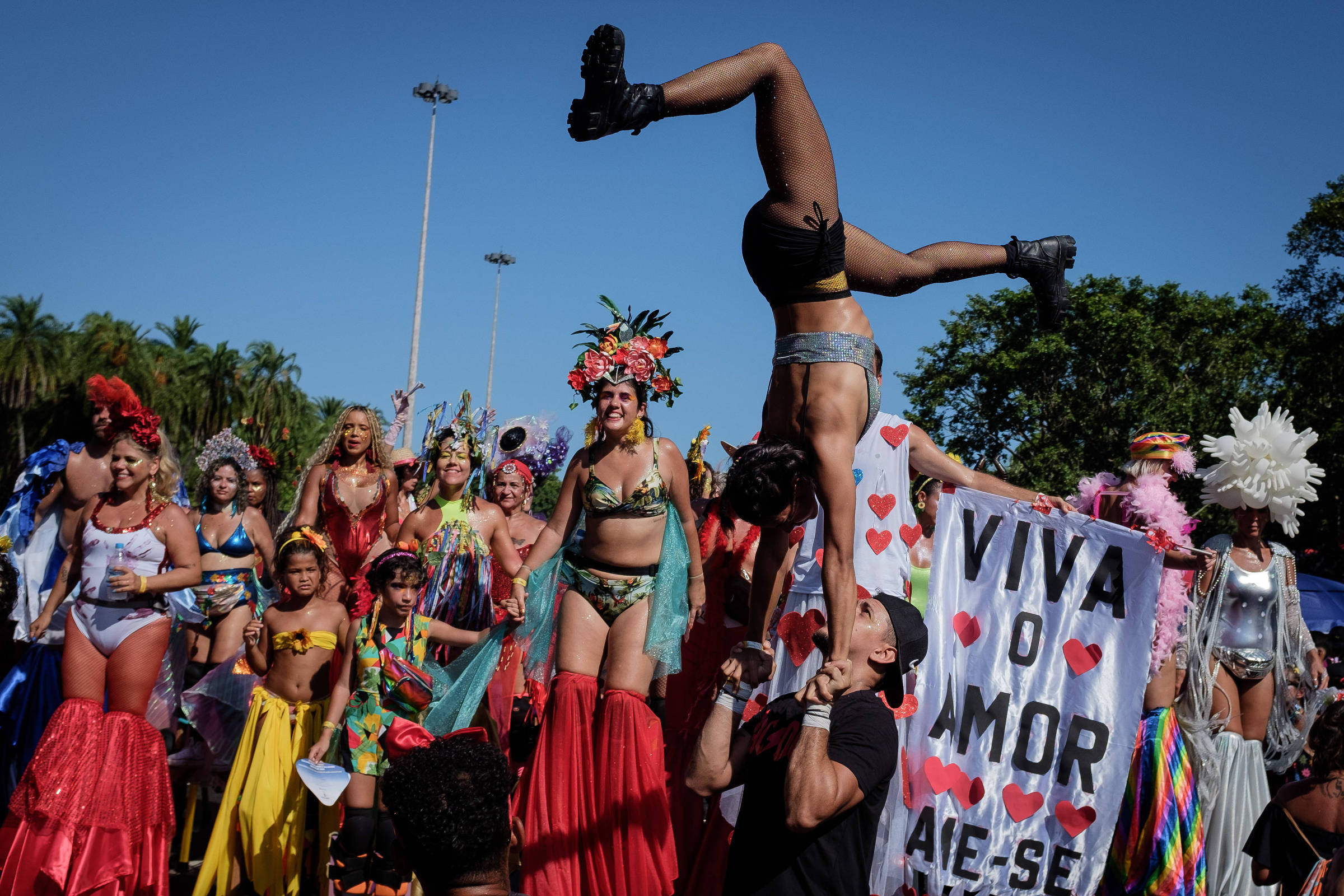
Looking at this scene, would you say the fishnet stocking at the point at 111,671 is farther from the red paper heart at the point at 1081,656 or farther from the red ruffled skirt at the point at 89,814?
the red paper heart at the point at 1081,656

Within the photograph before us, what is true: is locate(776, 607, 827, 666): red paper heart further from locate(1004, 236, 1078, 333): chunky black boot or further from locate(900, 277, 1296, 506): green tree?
locate(900, 277, 1296, 506): green tree

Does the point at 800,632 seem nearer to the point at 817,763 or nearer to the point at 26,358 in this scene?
the point at 817,763

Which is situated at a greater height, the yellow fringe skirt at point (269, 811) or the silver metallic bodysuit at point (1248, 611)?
the silver metallic bodysuit at point (1248, 611)

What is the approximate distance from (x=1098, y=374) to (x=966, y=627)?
80.4 ft

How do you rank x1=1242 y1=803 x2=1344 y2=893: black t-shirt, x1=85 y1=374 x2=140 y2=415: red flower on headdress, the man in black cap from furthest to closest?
x1=85 y1=374 x2=140 y2=415: red flower on headdress → x1=1242 y1=803 x2=1344 y2=893: black t-shirt → the man in black cap

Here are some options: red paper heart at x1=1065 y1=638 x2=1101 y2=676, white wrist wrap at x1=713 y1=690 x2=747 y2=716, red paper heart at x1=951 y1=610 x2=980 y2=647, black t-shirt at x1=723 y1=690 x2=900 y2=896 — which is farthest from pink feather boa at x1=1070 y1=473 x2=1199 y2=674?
white wrist wrap at x1=713 y1=690 x2=747 y2=716

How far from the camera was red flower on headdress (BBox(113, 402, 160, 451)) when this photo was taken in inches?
207

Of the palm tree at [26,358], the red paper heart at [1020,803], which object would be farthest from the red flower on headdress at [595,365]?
the palm tree at [26,358]

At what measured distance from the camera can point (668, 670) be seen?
4898 millimetres

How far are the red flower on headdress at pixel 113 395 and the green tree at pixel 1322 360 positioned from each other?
834 inches

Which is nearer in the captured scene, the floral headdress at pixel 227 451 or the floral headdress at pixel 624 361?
the floral headdress at pixel 624 361

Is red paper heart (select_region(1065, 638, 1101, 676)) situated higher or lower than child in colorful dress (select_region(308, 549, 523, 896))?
higher

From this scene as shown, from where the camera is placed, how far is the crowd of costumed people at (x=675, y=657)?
322 cm

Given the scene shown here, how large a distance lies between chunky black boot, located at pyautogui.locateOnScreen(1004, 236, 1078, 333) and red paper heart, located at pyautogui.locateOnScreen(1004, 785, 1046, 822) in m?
1.76
